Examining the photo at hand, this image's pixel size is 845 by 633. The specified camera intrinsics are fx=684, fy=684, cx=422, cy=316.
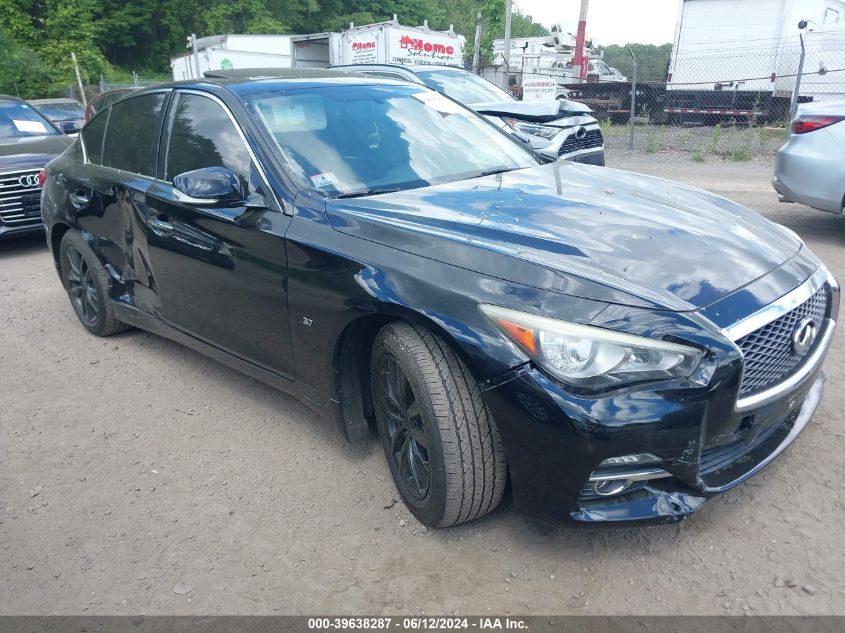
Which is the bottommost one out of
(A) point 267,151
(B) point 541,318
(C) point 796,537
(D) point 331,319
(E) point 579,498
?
(C) point 796,537

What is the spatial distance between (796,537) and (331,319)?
75.8 inches

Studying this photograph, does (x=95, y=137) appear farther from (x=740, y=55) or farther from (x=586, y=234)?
(x=740, y=55)

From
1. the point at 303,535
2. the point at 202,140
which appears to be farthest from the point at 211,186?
the point at 303,535

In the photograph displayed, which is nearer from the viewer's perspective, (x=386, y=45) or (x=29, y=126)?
(x=29, y=126)

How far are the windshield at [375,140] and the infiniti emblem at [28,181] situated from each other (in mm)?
5375

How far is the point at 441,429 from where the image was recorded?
94.4 inches

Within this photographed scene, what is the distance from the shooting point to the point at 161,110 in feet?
12.8

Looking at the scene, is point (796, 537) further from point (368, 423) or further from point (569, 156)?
point (569, 156)

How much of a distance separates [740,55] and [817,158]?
46.2 ft

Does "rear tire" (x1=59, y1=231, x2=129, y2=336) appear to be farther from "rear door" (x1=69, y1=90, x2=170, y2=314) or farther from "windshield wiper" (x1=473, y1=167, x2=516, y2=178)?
"windshield wiper" (x1=473, y1=167, x2=516, y2=178)

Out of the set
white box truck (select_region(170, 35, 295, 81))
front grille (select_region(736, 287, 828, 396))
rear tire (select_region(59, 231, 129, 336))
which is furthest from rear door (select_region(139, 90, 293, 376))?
white box truck (select_region(170, 35, 295, 81))

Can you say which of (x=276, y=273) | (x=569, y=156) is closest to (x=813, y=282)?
(x=276, y=273)

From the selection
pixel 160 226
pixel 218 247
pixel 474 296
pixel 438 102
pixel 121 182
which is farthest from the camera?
pixel 121 182

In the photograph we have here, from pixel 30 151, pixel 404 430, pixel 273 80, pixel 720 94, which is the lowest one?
pixel 404 430
